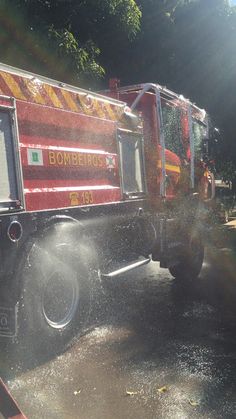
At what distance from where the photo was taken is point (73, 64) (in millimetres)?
6965

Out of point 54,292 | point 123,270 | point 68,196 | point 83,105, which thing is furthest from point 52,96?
point 123,270

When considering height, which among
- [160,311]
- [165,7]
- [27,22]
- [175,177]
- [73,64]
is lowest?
[160,311]

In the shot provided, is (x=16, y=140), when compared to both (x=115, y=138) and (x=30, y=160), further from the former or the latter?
(x=115, y=138)

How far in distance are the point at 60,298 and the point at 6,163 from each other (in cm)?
135

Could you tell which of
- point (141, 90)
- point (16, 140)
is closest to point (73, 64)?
point (141, 90)

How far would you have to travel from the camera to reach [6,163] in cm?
378

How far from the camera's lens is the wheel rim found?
4.19m

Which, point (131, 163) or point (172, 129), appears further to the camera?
point (172, 129)

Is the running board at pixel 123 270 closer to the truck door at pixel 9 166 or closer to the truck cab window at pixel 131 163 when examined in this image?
the truck cab window at pixel 131 163

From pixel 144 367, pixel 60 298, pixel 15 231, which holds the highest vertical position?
Answer: pixel 15 231

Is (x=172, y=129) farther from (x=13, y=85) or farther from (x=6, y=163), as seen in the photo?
(x=6, y=163)

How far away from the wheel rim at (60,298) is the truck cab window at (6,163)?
2.79 ft

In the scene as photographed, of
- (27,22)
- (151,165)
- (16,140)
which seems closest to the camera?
(16,140)

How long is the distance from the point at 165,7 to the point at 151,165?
24.4 feet
